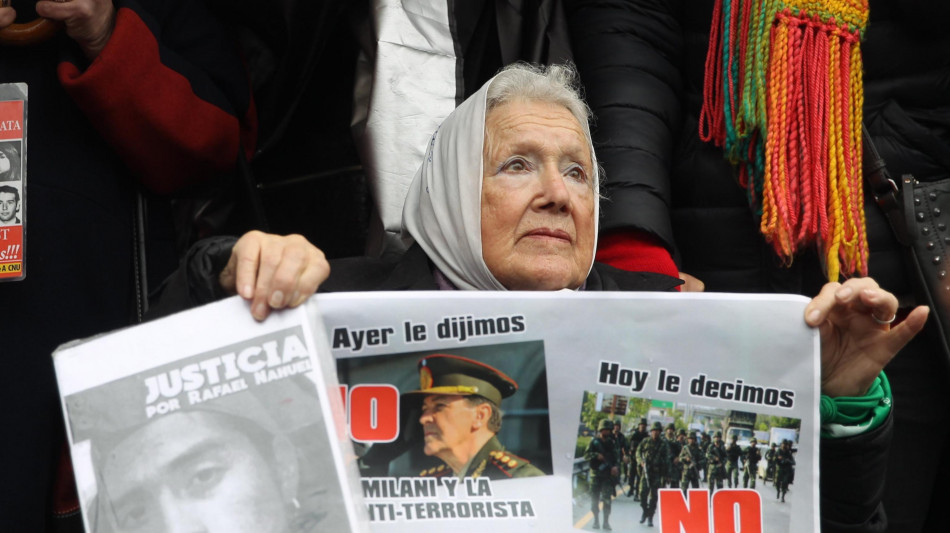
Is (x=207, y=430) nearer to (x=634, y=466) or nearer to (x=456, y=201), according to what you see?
(x=634, y=466)

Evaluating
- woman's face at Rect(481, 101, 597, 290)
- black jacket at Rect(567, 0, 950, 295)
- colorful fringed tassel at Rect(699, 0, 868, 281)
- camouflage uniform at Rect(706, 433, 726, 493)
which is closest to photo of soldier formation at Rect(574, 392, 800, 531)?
camouflage uniform at Rect(706, 433, 726, 493)

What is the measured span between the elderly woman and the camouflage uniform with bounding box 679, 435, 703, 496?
28cm

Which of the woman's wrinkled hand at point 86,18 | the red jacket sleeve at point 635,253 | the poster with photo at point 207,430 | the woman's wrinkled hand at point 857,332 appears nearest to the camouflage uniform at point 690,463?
the woman's wrinkled hand at point 857,332

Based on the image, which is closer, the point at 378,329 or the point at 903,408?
the point at 378,329

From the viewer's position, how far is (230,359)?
1311 millimetres

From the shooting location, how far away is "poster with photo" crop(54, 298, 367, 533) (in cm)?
126

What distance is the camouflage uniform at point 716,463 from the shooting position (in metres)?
1.50

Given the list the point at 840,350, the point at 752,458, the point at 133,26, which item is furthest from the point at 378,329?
the point at 133,26

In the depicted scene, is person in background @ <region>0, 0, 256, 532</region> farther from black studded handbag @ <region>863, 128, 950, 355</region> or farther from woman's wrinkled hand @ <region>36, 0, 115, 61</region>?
black studded handbag @ <region>863, 128, 950, 355</region>

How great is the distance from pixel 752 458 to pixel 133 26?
1347 millimetres

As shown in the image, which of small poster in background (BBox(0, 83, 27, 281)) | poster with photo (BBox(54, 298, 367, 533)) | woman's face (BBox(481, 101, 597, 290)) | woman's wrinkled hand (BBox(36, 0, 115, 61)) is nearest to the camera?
poster with photo (BBox(54, 298, 367, 533))

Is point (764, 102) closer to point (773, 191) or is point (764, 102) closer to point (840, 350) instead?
point (773, 191)

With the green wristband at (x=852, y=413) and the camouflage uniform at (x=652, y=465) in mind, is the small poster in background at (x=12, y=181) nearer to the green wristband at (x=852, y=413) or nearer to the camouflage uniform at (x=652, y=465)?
the camouflage uniform at (x=652, y=465)

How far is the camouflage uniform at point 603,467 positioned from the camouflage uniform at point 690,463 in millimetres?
97
